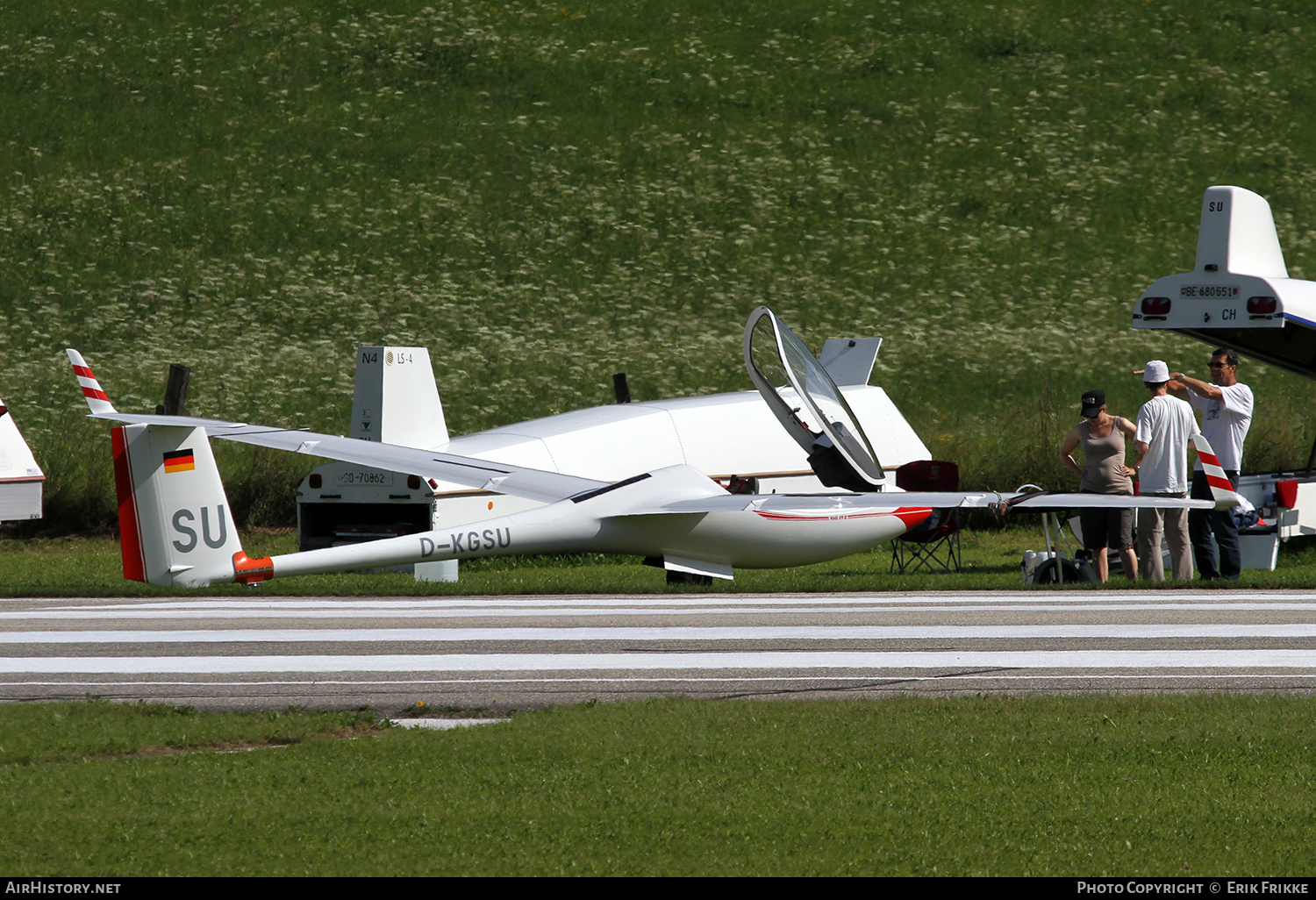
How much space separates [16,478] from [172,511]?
6.16m

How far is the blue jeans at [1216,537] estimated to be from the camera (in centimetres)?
1219

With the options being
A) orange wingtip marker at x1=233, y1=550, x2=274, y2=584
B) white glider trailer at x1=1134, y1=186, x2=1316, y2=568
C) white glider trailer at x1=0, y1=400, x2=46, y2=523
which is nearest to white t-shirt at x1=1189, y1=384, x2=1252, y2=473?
white glider trailer at x1=1134, y1=186, x2=1316, y2=568

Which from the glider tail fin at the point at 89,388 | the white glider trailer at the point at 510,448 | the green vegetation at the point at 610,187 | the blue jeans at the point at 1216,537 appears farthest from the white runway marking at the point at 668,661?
the green vegetation at the point at 610,187

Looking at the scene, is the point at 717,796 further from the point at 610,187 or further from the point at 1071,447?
the point at 610,187

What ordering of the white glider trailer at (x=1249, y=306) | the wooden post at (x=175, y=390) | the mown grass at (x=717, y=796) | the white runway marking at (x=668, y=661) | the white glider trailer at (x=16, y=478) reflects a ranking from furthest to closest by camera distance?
the wooden post at (x=175, y=390) → the white glider trailer at (x=16, y=478) → the white glider trailer at (x=1249, y=306) → the white runway marking at (x=668, y=661) → the mown grass at (x=717, y=796)

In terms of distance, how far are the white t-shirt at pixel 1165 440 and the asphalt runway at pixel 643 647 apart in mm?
910

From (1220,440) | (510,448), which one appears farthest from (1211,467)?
(510,448)

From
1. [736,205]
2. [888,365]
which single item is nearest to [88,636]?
[888,365]

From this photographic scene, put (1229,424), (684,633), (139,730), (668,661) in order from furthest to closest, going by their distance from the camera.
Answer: (1229,424) → (684,633) → (668,661) → (139,730)

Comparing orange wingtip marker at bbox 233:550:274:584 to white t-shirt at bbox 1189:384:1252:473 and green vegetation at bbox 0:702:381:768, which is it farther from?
white t-shirt at bbox 1189:384:1252:473

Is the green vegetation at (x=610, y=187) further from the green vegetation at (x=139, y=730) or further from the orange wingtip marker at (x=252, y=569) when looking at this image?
the green vegetation at (x=139, y=730)

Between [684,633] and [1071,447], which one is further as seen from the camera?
[1071,447]

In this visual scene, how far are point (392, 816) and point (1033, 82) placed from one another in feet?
156

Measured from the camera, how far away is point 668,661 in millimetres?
8609
